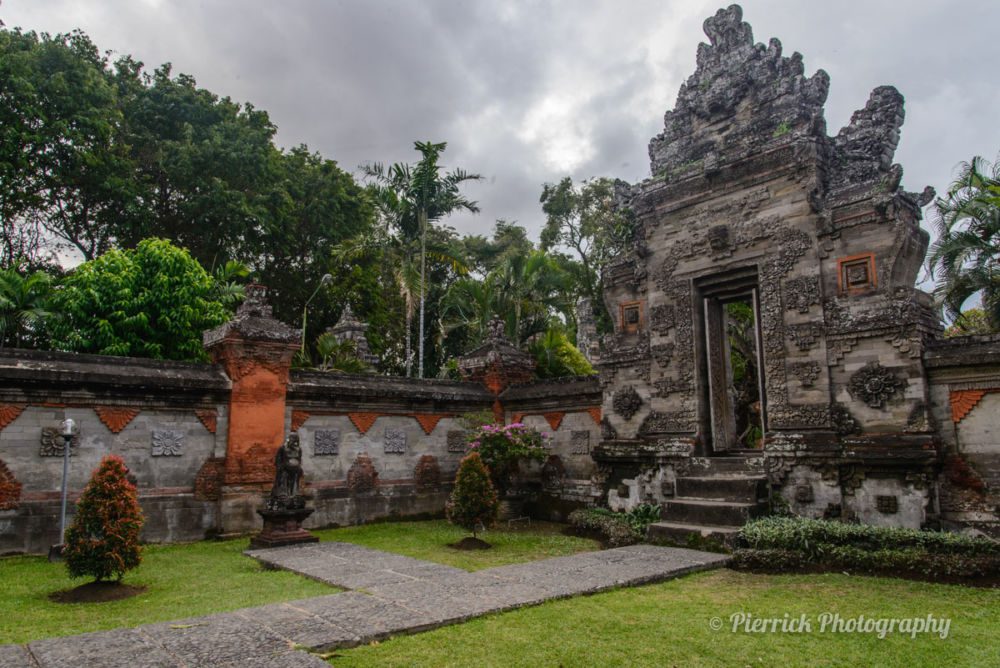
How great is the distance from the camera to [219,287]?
62.4 ft

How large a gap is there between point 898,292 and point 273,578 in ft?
29.2

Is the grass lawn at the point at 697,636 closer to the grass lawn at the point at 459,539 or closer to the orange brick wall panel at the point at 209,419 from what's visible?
the grass lawn at the point at 459,539

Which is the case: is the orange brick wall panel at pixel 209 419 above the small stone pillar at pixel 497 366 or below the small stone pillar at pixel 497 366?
below

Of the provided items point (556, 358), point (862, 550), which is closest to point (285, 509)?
point (862, 550)

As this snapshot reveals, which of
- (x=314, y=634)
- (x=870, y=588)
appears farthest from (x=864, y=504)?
(x=314, y=634)

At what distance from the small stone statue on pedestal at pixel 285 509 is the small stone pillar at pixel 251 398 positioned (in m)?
1.17

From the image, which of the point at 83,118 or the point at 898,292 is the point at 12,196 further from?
the point at 898,292

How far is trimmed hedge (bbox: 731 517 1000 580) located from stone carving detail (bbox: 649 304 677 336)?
4085 mm

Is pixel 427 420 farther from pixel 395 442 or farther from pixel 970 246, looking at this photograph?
pixel 970 246

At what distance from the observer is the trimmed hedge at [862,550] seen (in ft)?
22.0

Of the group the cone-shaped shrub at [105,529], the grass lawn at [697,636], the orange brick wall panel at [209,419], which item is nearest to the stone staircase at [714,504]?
the grass lawn at [697,636]

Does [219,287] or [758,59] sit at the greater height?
[758,59]

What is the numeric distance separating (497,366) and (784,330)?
250 inches

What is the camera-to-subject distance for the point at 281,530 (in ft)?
31.2
